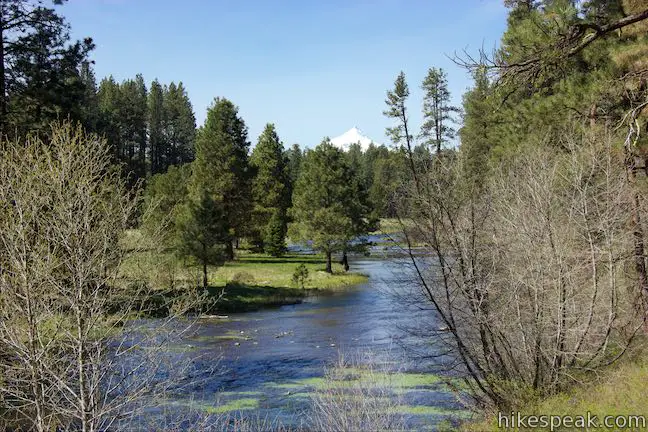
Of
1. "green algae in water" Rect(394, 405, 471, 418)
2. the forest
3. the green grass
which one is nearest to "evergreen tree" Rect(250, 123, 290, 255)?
the forest

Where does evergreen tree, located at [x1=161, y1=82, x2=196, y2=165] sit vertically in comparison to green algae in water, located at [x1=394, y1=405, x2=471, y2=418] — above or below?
above

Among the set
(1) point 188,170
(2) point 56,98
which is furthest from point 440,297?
(1) point 188,170

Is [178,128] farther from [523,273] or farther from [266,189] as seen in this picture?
[523,273]

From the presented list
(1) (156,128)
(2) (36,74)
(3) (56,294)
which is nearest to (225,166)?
(2) (36,74)

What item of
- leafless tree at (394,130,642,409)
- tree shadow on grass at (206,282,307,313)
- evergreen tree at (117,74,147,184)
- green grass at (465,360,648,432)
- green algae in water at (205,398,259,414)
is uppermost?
evergreen tree at (117,74,147,184)

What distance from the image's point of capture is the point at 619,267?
41.6ft

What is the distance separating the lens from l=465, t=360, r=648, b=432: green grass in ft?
30.0

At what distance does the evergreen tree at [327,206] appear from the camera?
156 feet

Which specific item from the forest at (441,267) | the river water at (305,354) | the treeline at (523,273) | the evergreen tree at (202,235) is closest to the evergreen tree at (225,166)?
the evergreen tree at (202,235)

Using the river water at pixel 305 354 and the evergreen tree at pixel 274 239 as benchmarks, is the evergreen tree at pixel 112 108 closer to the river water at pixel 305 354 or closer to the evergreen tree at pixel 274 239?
the evergreen tree at pixel 274 239

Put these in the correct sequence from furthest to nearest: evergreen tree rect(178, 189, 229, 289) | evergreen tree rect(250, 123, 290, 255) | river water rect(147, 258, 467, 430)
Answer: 1. evergreen tree rect(250, 123, 290, 255)
2. evergreen tree rect(178, 189, 229, 289)
3. river water rect(147, 258, 467, 430)

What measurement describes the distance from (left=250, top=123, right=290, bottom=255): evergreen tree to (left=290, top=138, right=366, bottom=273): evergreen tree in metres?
5.66

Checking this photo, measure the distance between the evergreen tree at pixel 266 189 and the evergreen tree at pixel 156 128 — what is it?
40.7 meters

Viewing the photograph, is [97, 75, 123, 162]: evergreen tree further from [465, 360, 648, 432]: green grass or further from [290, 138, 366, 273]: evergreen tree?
[465, 360, 648, 432]: green grass
